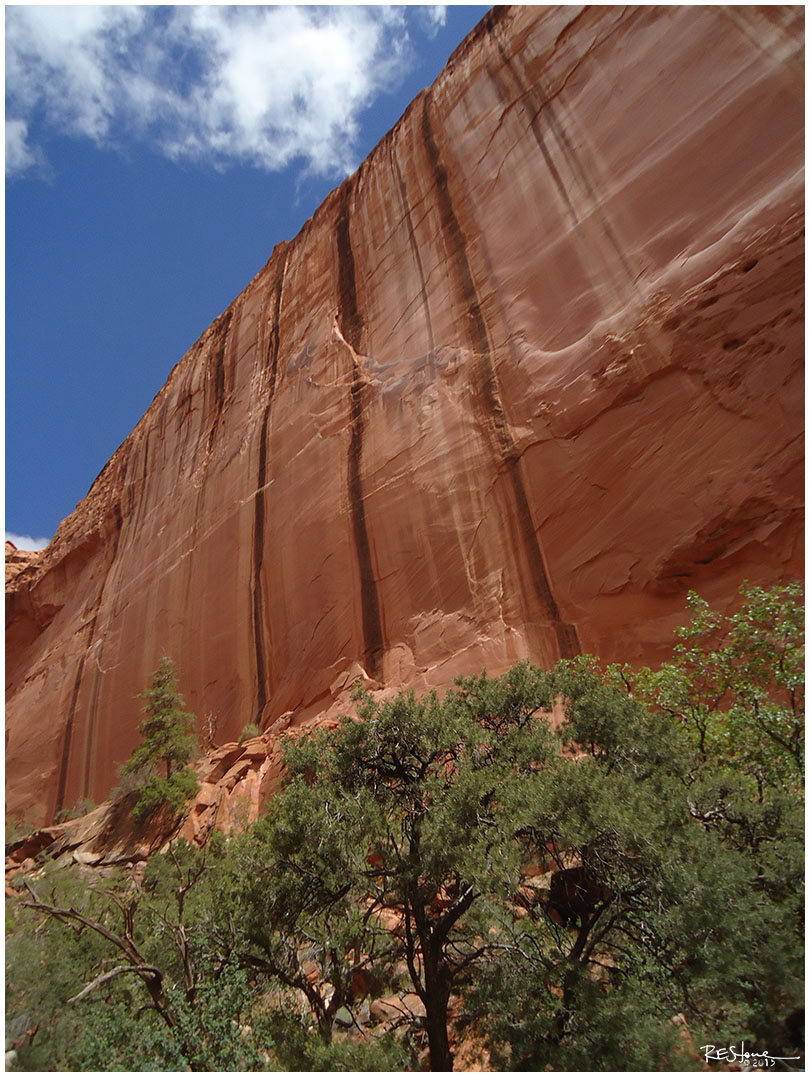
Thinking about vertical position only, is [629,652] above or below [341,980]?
above

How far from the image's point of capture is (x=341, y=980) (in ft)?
21.6

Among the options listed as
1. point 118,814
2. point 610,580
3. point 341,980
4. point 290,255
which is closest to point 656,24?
point 610,580

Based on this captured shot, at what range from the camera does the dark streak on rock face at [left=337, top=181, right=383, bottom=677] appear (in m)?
15.1

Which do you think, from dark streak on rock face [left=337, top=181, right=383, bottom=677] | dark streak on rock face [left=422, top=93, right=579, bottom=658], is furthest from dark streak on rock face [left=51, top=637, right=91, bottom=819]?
dark streak on rock face [left=422, top=93, right=579, bottom=658]

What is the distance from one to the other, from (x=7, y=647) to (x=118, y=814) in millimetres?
22247

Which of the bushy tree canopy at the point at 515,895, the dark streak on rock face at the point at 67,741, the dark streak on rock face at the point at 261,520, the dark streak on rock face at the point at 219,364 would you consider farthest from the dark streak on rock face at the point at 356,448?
the dark streak on rock face at the point at 67,741

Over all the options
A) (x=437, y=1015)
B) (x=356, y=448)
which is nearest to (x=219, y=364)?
(x=356, y=448)

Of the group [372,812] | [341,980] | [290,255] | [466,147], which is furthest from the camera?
[290,255]

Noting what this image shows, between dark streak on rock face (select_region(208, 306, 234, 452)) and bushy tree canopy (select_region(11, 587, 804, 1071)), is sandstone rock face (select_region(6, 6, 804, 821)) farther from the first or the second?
bushy tree canopy (select_region(11, 587, 804, 1071))

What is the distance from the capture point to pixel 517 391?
1388 centimetres

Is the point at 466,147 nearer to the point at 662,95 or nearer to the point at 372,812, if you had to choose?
the point at 662,95
